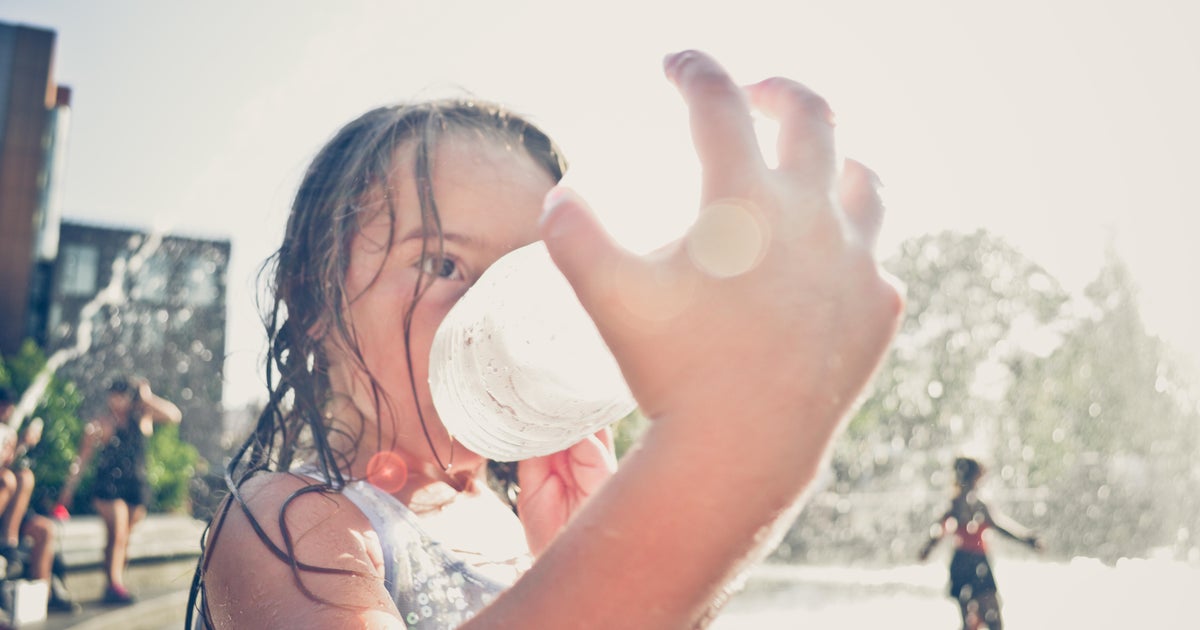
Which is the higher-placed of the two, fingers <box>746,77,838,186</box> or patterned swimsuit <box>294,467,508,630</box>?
fingers <box>746,77,838,186</box>

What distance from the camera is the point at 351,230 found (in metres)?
1.47

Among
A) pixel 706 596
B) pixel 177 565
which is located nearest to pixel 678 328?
pixel 706 596

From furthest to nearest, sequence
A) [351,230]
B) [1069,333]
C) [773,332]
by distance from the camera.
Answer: [1069,333] → [351,230] → [773,332]

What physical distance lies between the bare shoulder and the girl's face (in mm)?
258

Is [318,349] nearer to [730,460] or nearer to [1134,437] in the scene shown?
[730,460]

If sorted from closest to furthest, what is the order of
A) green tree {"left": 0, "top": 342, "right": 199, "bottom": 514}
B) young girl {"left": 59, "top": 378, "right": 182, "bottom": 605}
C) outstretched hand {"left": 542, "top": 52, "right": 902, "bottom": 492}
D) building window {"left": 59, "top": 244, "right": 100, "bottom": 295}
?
outstretched hand {"left": 542, "top": 52, "right": 902, "bottom": 492} < young girl {"left": 59, "top": 378, "right": 182, "bottom": 605} < green tree {"left": 0, "top": 342, "right": 199, "bottom": 514} < building window {"left": 59, "top": 244, "right": 100, "bottom": 295}

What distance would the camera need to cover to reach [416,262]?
1363 mm

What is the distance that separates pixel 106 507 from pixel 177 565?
2.26 meters

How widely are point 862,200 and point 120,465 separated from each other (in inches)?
335

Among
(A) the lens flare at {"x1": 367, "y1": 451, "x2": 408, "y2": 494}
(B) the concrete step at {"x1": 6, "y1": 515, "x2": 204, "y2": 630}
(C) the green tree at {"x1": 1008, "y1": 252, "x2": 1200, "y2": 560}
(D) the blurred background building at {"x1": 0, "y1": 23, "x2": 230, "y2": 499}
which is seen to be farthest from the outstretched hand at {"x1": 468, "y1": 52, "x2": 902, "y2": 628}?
(D) the blurred background building at {"x1": 0, "y1": 23, "x2": 230, "y2": 499}

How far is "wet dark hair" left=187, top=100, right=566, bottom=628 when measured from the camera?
1420 millimetres

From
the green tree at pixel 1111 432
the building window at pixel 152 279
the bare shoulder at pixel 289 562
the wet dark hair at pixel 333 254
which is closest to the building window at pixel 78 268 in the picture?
the building window at pixel 152 279

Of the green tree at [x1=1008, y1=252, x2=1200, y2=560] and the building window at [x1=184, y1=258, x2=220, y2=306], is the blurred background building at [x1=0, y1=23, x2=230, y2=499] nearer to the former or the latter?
the building window at [x1=184, y1=258, x2=220, y2=306]

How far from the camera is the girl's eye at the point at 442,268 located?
135cm
